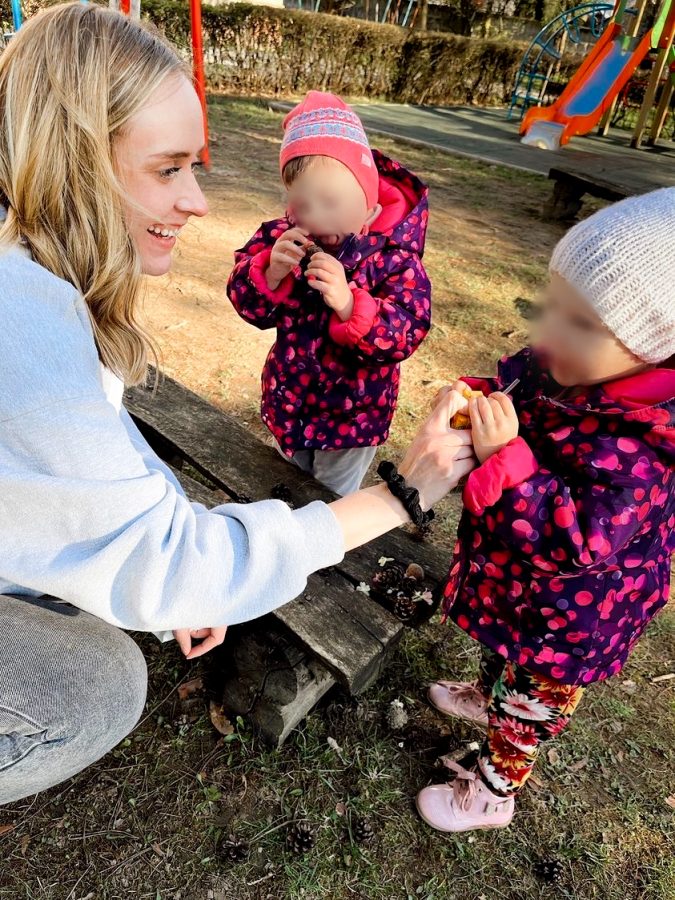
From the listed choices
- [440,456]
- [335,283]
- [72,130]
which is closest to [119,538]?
[440,456]

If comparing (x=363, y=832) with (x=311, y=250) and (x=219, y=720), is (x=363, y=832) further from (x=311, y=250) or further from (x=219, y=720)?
(x=311, y=250)

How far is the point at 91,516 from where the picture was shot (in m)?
1.20

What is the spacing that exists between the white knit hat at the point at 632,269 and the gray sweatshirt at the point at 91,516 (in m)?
0.74

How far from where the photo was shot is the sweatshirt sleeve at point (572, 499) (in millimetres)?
1282

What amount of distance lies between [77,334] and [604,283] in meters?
0.97

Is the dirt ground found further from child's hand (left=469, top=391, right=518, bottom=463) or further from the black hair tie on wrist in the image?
child's hand (left=469, top=391, right=518, bottom=463)

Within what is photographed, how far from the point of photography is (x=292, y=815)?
1.85m

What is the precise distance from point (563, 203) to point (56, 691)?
7.09 metres

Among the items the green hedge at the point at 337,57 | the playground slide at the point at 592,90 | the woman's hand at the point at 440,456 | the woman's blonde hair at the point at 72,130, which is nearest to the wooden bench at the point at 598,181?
the playground slide at the point at 592,90

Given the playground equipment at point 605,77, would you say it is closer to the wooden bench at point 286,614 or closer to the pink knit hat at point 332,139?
the pink knit hat at point 332,139

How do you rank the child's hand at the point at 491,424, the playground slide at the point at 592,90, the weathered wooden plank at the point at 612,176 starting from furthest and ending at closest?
1. the playground slide at the point at 592,90
2. the weathered wooden plank at the point at 612,176
3. the child's hand at the point at 491,424

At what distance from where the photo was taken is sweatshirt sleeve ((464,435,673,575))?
1.28m

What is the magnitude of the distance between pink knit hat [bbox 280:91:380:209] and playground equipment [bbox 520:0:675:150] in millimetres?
9889

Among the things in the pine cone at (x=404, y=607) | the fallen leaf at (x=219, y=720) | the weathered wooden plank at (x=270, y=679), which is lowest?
the fallen leaf at (x=219, y=720)
